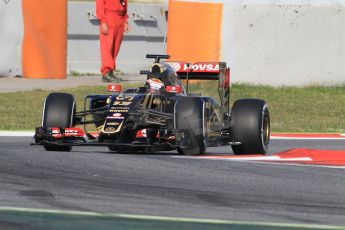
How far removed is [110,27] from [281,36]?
9.74 ft

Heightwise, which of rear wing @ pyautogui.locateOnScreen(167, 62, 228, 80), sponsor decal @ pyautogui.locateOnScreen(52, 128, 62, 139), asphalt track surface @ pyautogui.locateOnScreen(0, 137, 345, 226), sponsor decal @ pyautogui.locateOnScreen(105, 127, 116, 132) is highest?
rear wing @ pyautogui.locateOnScreen(167, 62, 228, 80)

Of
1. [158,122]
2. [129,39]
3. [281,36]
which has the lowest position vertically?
[158,122]

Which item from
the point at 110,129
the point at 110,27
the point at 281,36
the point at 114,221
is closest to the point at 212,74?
the point at 110,129

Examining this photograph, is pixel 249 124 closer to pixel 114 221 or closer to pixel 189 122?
pixel 189 122

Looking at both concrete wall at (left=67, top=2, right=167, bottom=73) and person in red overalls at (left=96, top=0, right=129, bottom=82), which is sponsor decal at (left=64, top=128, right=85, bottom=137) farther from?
concrete wall at (left=67, top=2, right=167, bottom=73)

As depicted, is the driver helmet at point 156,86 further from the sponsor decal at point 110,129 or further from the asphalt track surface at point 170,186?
the sponsor decal at point 110,129

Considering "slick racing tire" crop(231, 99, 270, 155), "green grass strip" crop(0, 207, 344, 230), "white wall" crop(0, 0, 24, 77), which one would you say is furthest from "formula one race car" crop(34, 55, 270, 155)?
"white wall" crop(0, 0, 24, 77)

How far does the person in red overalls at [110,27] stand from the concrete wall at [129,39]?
8.41ft

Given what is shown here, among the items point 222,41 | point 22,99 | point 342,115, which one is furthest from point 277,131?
point 22,99

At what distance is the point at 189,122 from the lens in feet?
36.2

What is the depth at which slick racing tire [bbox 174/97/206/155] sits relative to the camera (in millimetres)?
11016

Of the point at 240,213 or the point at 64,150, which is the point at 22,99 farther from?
the point at 240,213

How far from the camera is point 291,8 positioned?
19016 mm

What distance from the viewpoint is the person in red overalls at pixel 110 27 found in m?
19.7
